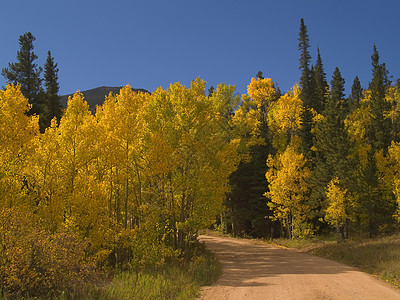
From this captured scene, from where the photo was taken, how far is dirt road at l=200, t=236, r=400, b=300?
1070 cm

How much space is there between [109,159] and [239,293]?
27.3 feet

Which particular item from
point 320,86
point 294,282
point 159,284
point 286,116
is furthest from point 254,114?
point 159,284

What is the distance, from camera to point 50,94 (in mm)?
36594

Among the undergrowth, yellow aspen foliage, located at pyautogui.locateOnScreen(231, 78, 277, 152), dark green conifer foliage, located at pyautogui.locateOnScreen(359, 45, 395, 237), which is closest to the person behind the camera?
the undergrowth

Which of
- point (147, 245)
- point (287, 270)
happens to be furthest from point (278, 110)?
point (147, 245)

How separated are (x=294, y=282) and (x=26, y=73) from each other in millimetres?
34099

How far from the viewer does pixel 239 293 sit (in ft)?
36.3

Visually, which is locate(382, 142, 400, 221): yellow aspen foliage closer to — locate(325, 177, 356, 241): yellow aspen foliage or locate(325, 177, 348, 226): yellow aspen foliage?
locate(325, 177, 356, 241): yellow aspen foliage

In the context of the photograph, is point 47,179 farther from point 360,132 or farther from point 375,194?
point 360,132

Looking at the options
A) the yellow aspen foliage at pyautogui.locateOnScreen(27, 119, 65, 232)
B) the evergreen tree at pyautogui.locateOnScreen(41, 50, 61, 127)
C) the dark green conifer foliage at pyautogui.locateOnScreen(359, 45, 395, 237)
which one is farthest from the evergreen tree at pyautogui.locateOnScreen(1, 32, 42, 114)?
the dark green conifer foliage at pyautogui.locateOnScreen(359, 45, 395, 237)

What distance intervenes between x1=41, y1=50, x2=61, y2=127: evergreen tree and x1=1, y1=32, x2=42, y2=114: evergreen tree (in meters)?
1.19

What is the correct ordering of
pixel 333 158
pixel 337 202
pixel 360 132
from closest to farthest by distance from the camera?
pixel 337 202, pixel 333 158, pixel 360 132

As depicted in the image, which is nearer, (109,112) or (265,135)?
(109,112)

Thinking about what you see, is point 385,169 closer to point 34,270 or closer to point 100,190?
point 100,190
